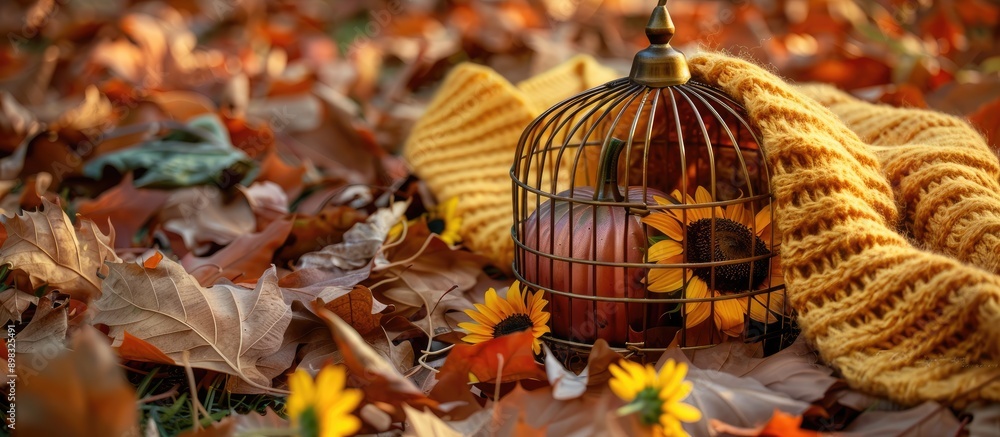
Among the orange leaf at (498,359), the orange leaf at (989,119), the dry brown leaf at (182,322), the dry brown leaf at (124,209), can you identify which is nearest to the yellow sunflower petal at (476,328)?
the orange leaf at (498,359)

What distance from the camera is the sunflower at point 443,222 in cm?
135

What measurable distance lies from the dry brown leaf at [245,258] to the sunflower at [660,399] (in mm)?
653

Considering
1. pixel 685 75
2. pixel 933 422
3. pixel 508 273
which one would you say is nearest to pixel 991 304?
pixel 933 422

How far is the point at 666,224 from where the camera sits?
0.98 meters

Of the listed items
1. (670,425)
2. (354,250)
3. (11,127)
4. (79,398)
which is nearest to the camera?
(79,398)

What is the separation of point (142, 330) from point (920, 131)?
1.06 metres

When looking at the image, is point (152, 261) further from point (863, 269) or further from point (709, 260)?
point (863, 269)

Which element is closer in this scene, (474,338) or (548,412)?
(548,412)

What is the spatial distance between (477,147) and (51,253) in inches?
27.8

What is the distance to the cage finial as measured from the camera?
0.99 meters

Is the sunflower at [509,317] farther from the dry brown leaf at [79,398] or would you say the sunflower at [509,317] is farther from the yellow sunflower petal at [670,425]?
the dry brown leaf at [79,398]

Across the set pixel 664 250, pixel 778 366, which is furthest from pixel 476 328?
pixel 778 366

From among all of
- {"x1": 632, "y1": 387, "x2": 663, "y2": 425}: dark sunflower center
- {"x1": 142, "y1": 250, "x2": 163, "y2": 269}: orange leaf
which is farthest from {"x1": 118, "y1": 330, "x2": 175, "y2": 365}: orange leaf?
{"x1": 632, "y1": 387, "x2": 663, "y2": 425}: dark sunflower center

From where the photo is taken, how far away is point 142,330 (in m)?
0.98
